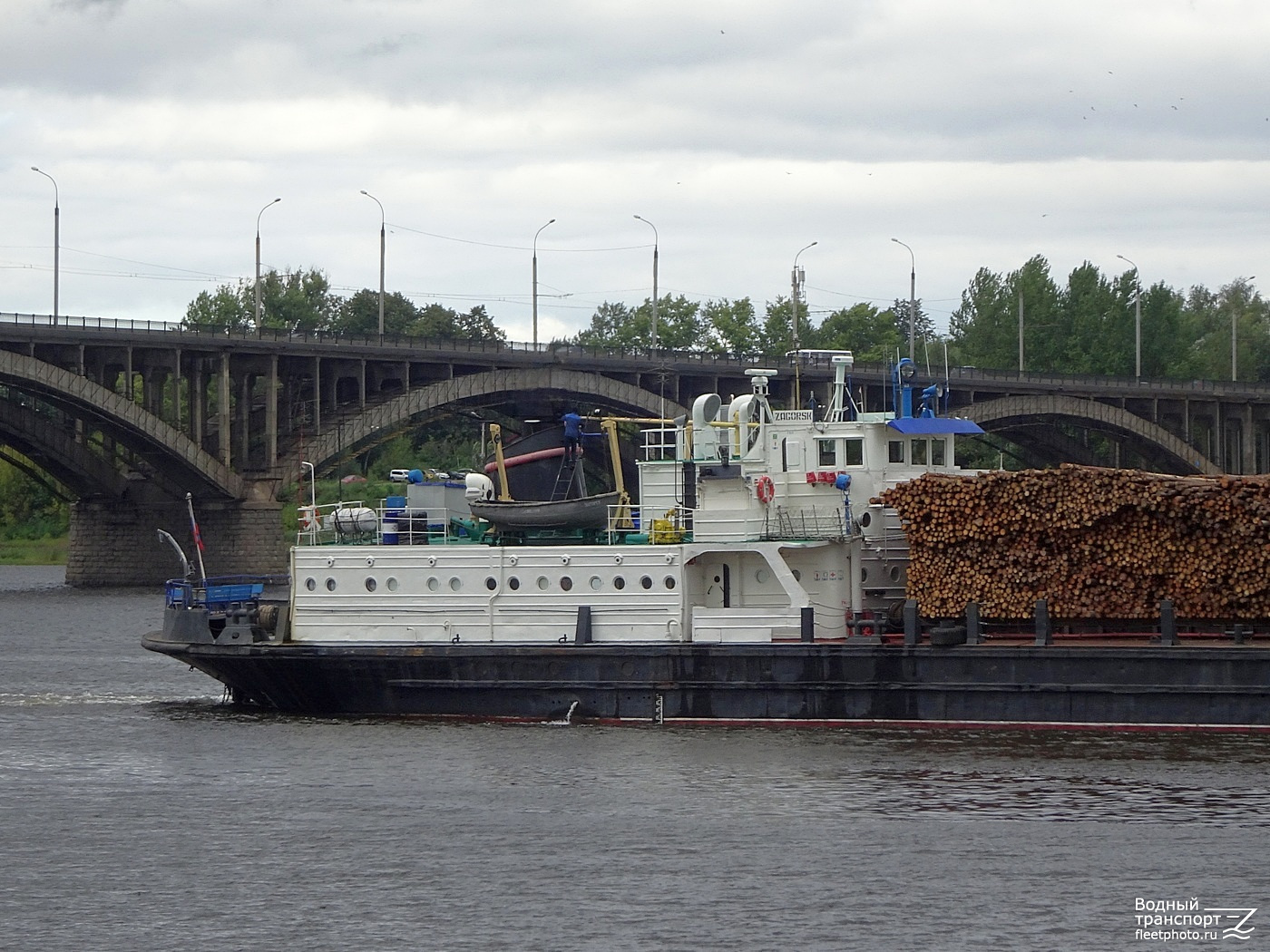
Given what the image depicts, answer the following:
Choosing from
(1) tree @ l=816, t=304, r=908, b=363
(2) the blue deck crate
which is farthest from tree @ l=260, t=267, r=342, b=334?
(2) the blue deck crate

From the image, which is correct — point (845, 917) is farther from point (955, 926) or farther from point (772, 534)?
point (772, 534)

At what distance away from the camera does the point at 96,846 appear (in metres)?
24.1

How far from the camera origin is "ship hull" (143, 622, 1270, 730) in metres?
28.2

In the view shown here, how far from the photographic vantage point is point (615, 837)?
24109mm

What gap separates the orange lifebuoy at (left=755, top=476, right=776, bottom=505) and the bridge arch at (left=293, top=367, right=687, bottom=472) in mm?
40503

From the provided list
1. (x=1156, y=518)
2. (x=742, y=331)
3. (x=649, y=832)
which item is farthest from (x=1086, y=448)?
(x=649, y=832)

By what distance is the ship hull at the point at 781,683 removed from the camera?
28234 millimetres

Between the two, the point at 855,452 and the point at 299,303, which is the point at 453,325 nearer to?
the point at 299,303

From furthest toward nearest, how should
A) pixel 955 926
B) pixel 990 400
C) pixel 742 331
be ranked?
pixel 742 331, pixel 990 400, pixel 955 926

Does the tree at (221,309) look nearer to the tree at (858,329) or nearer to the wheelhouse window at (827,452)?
the tree at (858,329)

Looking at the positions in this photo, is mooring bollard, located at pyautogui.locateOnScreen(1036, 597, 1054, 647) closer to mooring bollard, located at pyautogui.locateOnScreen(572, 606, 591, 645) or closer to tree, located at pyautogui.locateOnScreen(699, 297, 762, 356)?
mooring bollard, located at pyautogui.locateOnScreen(572, 606, 591, 645)

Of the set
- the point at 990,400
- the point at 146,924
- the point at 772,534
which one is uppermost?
the point at 990,400

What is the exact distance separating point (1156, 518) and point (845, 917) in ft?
36.5

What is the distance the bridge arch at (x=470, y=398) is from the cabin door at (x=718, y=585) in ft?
133
